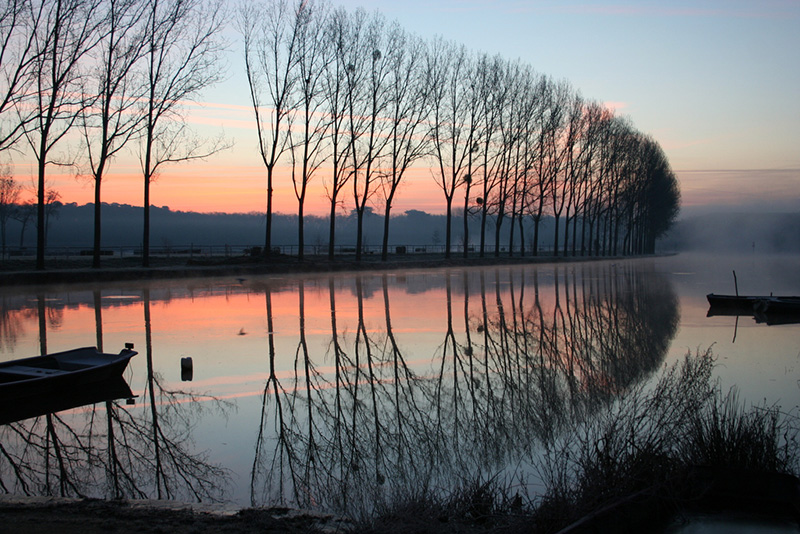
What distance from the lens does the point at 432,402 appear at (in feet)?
32.0

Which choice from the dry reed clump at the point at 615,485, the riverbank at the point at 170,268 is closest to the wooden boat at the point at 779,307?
the dry reed clump at the point at 615,485

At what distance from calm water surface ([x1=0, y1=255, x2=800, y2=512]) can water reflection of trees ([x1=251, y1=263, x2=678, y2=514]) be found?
4cm

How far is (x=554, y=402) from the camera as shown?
9.59m

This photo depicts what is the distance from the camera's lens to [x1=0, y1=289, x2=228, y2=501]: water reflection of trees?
265 inches

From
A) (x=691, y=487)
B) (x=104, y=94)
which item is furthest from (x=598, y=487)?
(x=104, y=94)

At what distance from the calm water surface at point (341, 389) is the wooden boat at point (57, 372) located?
0.58 m

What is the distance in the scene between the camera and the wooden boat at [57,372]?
992 centimetres

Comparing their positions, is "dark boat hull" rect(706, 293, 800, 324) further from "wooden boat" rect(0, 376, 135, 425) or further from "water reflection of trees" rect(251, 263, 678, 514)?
"wooden boat" rect(0, 376, 135, 425)

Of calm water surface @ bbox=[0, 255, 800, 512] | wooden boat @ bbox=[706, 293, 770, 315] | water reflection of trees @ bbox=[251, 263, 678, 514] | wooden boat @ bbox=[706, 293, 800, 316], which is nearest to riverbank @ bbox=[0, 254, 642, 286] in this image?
calm water surface @ bbox=[0, 255, 800, 512]

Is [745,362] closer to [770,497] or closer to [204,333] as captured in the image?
[770,497]

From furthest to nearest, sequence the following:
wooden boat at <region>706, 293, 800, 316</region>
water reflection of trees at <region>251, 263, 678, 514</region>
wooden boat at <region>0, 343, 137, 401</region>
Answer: wooden boat at <region>706, 293, 800, 316</region>
wooden boat at <region>0, 343, 137, 401</region>
water reflection of trees at <region>251, 263, 678, 514</region>

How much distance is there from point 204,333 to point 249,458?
32.5 ft

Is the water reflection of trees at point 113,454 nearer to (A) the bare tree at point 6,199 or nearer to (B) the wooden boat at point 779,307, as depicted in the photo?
(B) the wooden boat at point 779,307

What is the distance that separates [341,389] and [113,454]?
3.80m
